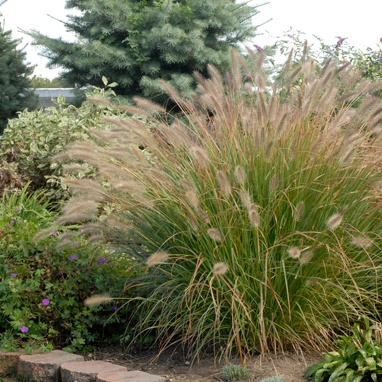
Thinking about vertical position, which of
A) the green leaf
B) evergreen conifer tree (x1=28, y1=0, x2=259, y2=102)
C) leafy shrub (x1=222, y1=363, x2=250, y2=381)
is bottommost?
leafy shrub (x1=222, y1=363, x2=250, y2=381)

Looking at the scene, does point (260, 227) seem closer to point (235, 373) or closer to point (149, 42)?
point (235, 373)

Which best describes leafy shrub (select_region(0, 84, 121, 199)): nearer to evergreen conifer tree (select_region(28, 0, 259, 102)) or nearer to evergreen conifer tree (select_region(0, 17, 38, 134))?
evergreen conifer tree (select_region(28, 0, 259, 102))

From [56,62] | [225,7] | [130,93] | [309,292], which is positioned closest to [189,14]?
[225,7]

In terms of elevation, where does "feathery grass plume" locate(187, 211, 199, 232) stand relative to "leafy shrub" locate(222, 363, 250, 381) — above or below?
above

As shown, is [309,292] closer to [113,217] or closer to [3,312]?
[113,217]

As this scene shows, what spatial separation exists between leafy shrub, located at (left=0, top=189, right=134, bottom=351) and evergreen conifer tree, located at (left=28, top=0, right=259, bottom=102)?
6.00 metres

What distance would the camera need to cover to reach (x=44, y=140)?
562 centimetres

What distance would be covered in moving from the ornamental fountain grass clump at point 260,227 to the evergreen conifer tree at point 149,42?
6.13m

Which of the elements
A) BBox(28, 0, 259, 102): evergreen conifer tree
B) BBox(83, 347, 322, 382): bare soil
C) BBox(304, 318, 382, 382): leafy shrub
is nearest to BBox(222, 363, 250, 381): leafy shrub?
BBox(83, 347, 322, 382): bare soil

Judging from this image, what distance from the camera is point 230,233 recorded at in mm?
2432

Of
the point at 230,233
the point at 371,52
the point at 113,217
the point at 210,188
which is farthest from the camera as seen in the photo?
the point at 371,52

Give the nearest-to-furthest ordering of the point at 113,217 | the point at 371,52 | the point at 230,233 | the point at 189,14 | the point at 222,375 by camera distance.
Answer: the point at 222,375
the point at 230,233
the point at 113,217
the point at 371,52
the point at 189,14

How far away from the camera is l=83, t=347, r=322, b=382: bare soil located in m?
Answer: 2.25

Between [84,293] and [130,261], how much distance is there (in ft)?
1.20
